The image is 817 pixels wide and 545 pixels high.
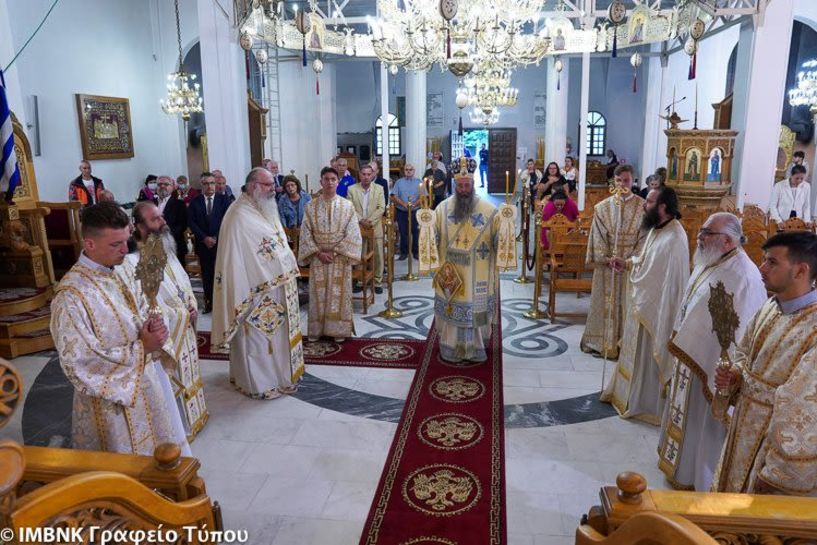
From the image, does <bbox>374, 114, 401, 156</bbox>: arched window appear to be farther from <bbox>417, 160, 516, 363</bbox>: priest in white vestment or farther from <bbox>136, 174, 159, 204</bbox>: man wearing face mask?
<bbox>417, 160, 516, 363</bbox>: priest in white vestment

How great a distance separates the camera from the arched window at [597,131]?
24859 mm

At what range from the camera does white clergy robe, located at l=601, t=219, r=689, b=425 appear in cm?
432

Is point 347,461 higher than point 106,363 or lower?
lower

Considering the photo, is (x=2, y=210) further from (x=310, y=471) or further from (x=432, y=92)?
(x=432, y=92)

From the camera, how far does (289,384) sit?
17.9 feet

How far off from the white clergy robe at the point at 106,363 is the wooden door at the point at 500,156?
23.2 metres

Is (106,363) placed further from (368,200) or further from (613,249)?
(368,200)

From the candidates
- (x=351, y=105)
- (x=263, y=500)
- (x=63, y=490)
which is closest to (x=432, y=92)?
(x=351, y=105)

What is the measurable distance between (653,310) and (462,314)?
1953 millimetres

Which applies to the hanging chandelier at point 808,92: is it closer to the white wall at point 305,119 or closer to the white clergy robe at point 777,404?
the white wall at point 305,119

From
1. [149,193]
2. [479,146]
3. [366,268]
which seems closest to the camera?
[366,268]

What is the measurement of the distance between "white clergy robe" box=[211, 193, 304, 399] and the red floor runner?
1.23m

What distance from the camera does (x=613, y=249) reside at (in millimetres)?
5953

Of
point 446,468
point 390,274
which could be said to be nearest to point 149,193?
point 390,274
